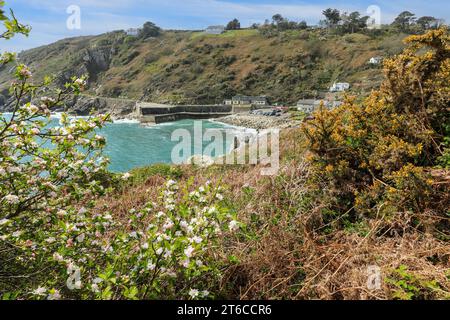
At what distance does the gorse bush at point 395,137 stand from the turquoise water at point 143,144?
2335 cm

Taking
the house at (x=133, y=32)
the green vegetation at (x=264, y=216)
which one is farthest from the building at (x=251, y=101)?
the house at (x=133, y=32)

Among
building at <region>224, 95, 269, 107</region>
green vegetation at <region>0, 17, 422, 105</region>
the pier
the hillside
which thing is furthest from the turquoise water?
the hillside

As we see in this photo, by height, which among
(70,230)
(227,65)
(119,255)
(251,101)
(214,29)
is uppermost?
(214,29)

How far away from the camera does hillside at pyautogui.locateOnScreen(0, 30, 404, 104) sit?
264 ft

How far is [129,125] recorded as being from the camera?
6134 centimetres

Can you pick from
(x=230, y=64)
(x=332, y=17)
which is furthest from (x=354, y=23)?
(x=230, y=64)

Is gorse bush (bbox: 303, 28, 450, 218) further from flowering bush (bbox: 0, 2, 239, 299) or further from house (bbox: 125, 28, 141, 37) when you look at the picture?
house (bbox: 125, 28, 141, 37)

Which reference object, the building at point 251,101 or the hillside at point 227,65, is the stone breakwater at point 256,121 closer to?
the building at point 251,101

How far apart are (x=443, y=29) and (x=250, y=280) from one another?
16.4ft

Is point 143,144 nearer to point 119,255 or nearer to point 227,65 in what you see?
point 119,255

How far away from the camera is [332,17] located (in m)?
119

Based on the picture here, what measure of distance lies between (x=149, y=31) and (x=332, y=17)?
80150mm
